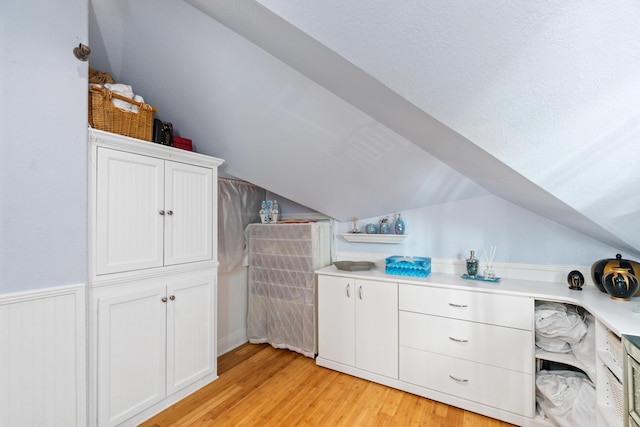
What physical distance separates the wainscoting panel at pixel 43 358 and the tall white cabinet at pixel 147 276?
92mm

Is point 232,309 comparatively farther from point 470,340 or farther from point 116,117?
point 470,340

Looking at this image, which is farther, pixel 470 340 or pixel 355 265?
pixel 355 265

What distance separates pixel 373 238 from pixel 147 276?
1.87 meters

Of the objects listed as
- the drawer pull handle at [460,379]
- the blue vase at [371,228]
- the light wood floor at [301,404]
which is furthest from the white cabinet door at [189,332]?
the drawer pull handle at [460,379]

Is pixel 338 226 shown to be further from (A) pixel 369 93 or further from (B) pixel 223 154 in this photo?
(A) pixel 369 93

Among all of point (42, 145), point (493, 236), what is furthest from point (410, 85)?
point (493, 236)

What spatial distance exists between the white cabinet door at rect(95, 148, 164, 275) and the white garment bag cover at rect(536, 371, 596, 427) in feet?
8.56

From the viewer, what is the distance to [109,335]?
1.58 metres

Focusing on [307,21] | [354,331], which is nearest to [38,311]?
[307,21]

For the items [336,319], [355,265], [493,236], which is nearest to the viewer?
[493,236]

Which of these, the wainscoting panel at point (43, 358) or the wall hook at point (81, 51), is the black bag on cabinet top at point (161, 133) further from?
the wainscoting panel at point (43, 358)

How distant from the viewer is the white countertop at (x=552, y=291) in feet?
4.31

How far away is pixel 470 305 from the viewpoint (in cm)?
189

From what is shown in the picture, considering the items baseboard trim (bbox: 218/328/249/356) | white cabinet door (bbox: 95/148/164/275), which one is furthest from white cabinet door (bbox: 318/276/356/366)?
white cabinet door (bbox: 95/148/164/275)
